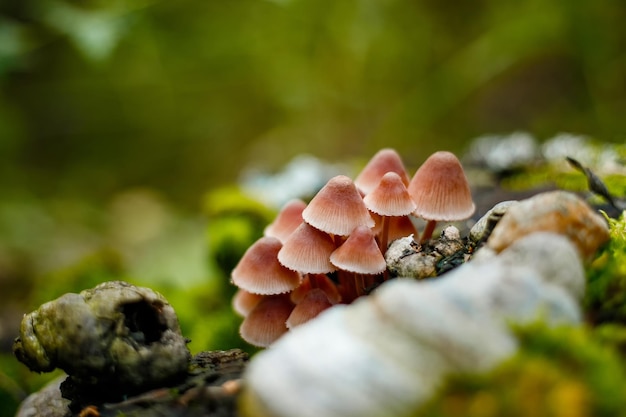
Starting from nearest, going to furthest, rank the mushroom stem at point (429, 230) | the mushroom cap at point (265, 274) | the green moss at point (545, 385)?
1. the green moss at point (545, 385)
2. the mushroom cap at point (265, 274)
3. the mushroom stem at point (429, 230)

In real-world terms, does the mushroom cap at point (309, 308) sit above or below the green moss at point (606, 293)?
above

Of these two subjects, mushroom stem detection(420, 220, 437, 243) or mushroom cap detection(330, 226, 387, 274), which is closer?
mushroom cap detection(330, 226, 387, 274)

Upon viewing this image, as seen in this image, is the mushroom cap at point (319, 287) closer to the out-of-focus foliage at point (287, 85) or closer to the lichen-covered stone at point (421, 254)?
the lichen-covered stone at point (421, 254)

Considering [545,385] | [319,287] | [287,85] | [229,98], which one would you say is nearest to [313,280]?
[319,287]

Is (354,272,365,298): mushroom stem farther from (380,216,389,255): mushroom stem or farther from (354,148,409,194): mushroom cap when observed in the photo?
(354,148,409,194): mushroom cap

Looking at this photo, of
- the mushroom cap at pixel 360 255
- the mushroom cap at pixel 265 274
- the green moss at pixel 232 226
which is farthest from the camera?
the green moss at pixel 232 226

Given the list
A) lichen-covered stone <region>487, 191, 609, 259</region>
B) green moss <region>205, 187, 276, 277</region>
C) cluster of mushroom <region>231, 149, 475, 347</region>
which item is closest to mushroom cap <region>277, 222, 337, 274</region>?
cluster of mushroom <region>231, 149, 475, 347</region>

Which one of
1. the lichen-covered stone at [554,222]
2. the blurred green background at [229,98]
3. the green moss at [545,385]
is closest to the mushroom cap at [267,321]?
the lichen-covered stone at [554,222]
